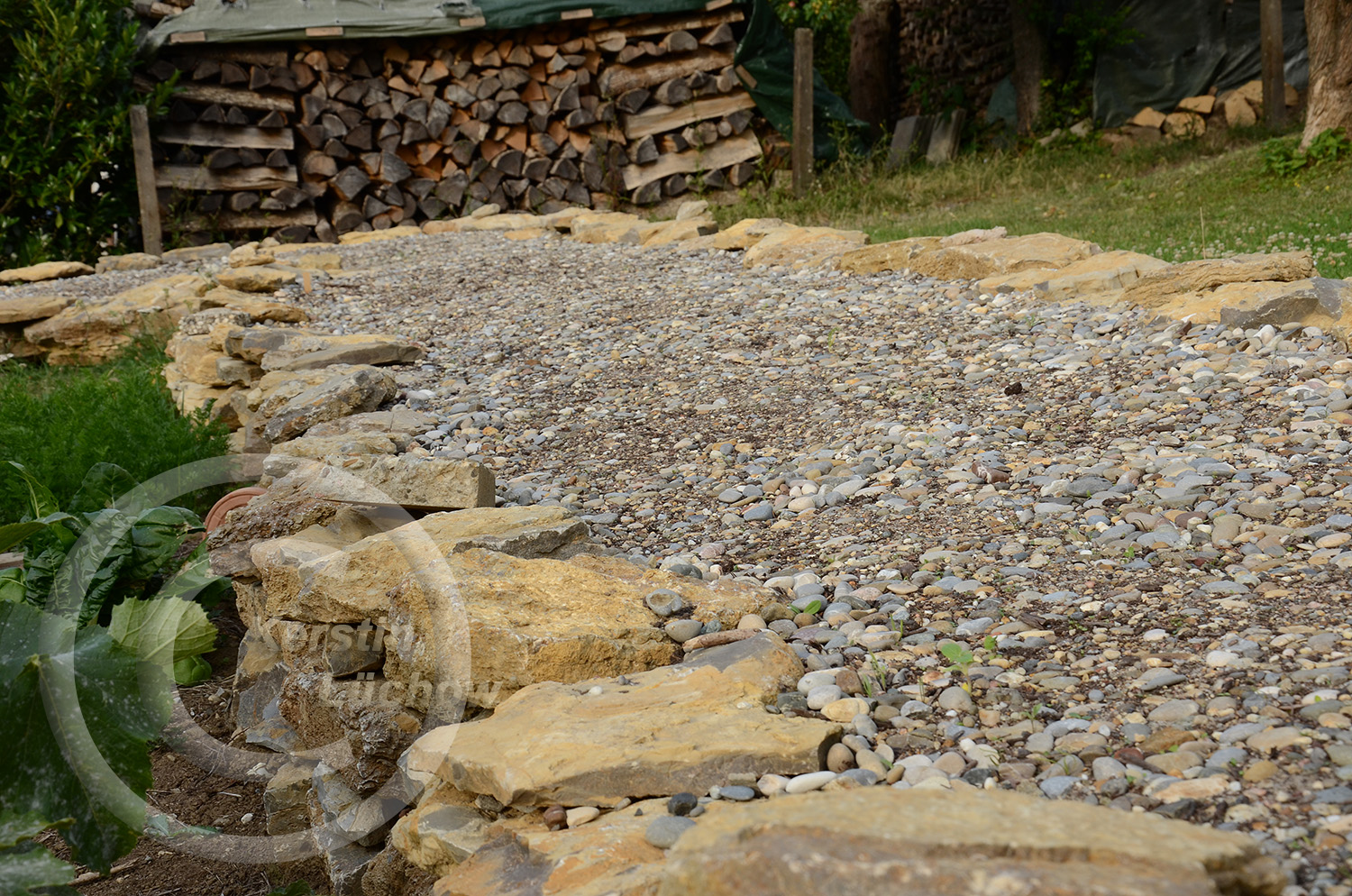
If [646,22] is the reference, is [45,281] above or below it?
below

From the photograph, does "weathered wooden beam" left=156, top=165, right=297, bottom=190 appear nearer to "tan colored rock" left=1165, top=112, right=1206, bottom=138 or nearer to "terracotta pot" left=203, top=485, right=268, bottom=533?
"terracotta pot" left=203, top=485, right=268, bottom=533

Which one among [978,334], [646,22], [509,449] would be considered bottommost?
[509,449]

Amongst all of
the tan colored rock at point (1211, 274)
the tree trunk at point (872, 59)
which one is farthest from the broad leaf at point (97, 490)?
the tree trunk at point (872, 59)

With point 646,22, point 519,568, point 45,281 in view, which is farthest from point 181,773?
point 646,22

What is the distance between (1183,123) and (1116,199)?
4.03 metres

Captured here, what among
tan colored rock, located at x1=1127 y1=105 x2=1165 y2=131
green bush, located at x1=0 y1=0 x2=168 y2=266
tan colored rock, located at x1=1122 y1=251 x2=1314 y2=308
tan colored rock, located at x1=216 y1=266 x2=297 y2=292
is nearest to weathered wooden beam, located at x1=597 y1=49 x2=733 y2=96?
green bush, located at x1=0 y1=0 x2=168 y2=266

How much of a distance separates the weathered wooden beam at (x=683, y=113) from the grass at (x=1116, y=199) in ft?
2.59

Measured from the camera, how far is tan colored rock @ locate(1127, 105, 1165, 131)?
11156 millimetres

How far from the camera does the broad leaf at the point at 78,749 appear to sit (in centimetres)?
151

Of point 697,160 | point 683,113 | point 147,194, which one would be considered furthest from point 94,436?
point 683,113

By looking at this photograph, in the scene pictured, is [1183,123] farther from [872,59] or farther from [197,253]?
[197,253]

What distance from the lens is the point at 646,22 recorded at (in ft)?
30.0

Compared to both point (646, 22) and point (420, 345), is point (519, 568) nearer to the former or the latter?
point (420, 345)

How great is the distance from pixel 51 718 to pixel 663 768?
2.91 feet
